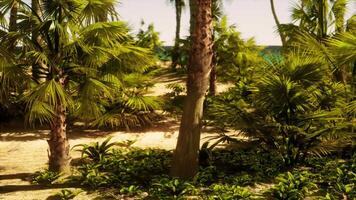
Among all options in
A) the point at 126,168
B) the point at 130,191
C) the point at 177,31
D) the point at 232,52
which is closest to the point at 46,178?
the point at 126,168

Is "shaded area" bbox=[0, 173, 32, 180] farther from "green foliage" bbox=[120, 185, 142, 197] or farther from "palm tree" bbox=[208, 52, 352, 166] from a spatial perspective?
"palm tree" bbox=[208, 52, 352, 166]

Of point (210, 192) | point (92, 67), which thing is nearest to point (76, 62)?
point (92, 67)

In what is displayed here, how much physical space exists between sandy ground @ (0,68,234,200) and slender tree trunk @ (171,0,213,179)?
1788 mm

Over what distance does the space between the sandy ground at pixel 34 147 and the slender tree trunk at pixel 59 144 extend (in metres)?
0.64

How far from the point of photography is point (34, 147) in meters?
10.1

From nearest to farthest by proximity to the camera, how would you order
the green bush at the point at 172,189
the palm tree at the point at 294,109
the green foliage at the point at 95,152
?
the green bush at the point at 172,189 → the palm tree at the point at 294,109 → the green foliage at the point at 95,152

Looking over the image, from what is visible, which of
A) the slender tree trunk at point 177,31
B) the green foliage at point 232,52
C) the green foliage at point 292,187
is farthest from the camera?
the slender tree trunk at point 177,31

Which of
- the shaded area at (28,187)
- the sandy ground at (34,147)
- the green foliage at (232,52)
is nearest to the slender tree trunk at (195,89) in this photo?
the sandy ground at (34,147)

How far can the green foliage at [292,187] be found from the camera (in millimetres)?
6336

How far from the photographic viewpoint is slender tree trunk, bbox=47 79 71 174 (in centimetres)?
738

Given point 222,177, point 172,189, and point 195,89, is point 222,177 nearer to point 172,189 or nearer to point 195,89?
point 172,189

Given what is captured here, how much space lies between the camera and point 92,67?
7375 millimetres

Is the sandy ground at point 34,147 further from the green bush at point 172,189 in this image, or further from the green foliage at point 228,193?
the green foliage at point 228,193

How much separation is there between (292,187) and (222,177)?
1.54 m
